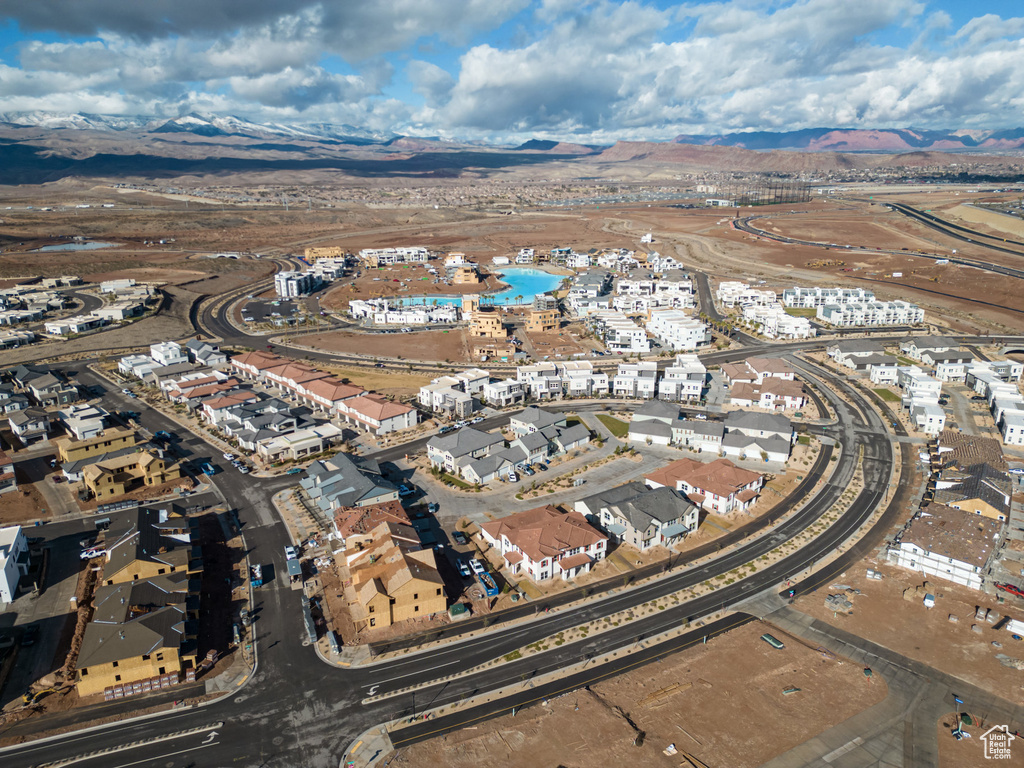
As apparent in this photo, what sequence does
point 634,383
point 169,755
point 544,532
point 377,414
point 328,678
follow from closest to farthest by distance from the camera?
point 169,755
point 328,678
point 544,532
point 377,414
point 634,383

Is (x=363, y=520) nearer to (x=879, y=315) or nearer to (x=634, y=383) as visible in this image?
(x=634, y=383)

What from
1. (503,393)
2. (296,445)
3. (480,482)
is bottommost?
(480,482)

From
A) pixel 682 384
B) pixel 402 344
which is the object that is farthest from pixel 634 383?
pixel 402 344

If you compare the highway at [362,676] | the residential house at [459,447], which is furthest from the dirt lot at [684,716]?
the residential house at [459,447]

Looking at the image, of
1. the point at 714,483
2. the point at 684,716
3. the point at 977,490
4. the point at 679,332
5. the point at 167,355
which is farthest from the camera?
the point at 679,332

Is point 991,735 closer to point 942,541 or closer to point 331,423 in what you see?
point 942,541

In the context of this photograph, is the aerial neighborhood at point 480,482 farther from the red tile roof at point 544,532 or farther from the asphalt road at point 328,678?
the asphalt road at point 328,678
